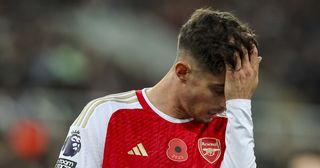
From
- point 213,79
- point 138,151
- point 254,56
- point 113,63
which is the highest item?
point 113,63

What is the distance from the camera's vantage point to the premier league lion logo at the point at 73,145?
12.7 feet

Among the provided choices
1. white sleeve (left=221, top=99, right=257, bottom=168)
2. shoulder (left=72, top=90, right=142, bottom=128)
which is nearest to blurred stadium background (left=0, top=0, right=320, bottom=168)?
shoulder (left=72, top=90, right=142, bottom=128)

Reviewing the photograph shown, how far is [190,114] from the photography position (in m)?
4.01

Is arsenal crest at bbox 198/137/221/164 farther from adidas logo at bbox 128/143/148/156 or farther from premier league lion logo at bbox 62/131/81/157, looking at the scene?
premier league lion logo at bbox 62/131/81/157

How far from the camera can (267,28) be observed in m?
14.3

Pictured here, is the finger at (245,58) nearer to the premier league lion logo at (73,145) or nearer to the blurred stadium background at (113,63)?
the premier league lion logo at (73,145)

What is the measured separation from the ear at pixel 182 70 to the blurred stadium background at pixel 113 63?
260 inches

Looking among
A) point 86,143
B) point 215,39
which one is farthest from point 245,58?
point 86,143

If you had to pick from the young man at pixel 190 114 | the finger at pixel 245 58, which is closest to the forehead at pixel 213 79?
the young man at pixel 190 114

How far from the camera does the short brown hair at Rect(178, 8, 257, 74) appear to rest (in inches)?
149

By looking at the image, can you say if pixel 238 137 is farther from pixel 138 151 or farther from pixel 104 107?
pixel 104 107

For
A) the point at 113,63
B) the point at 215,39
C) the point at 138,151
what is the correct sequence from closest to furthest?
the point at 215,39, the point at 138,151, the point at 113,63

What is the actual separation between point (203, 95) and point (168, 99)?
22 centimetres

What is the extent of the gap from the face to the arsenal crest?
123mm
